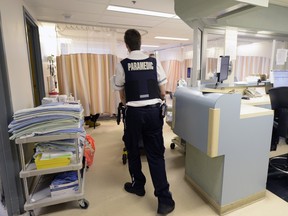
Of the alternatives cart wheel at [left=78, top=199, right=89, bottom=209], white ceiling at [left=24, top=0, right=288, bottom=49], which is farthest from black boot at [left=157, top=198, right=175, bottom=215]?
white ceiling at [left=24, top=0, right=288, bottom=49]

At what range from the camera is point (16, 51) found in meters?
1.83

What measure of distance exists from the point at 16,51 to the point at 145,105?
1.42 m

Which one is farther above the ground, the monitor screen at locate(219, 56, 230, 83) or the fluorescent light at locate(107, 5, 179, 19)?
the fluorescent light at locate(107, 5, 179, 19)

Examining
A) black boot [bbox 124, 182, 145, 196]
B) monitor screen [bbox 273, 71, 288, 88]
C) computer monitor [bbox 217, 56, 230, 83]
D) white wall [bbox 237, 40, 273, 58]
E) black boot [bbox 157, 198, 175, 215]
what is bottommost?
black boot [bbox 124, 182, 145, 196]

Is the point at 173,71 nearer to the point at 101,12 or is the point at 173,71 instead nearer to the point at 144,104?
the point at 101,12

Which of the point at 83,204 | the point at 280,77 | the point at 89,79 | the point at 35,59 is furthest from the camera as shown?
the point at 89,79

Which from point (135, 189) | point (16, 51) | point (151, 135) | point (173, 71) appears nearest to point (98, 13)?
point (16, 51)

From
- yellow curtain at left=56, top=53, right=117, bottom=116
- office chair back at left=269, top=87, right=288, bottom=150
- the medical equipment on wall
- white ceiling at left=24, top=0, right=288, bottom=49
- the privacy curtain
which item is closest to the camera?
office chair back at left=269, top=87, right=288, bottom=150

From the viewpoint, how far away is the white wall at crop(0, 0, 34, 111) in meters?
1.59

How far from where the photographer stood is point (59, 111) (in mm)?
1541

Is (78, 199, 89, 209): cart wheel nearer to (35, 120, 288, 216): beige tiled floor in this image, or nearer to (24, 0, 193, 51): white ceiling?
(35, 120, 288, 216): beige tiled floor

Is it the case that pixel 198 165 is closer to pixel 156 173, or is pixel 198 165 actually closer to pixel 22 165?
pixel 156 173

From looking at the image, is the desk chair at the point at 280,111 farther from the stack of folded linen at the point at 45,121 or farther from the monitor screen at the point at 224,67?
the stack of folded linen at the point at 45,121

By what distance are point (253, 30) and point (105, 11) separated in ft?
7.82
